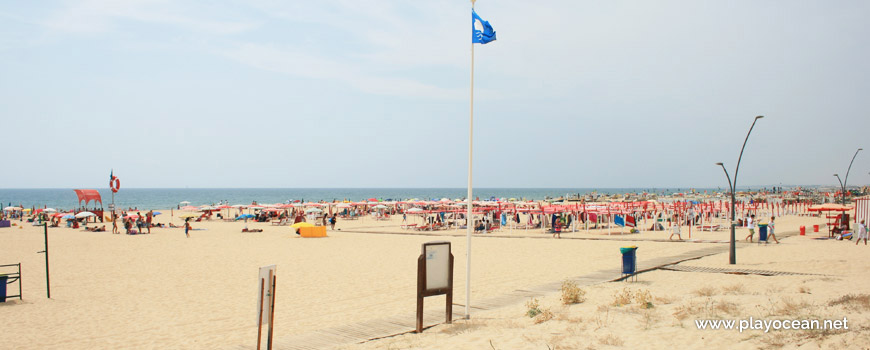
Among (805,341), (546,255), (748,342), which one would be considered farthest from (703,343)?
(546,255)

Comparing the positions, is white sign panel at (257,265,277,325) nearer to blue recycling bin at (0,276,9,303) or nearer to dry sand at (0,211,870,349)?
dry sand at (0,211,870,349)

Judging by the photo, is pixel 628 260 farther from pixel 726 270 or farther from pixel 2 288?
pixel 2 288

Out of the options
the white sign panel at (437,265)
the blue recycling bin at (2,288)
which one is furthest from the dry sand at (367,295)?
the white sign panel at (437,265)

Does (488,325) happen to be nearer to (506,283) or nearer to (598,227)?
(506,283)

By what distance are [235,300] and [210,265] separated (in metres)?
6.75

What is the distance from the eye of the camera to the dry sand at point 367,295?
26.5 ft

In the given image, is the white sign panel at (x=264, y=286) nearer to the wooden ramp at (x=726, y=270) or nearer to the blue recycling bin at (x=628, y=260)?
the blue recycling bin at (x=628, y=260)

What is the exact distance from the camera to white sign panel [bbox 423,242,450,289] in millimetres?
8897

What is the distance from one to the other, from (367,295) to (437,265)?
4.30 meters

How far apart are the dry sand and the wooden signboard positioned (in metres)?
0.55

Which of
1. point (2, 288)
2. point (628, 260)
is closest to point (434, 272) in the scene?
point (628, 260)

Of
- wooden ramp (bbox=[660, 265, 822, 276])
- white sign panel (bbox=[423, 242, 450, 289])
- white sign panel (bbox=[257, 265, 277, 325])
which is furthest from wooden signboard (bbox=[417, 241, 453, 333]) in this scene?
wooden ramp (bbox=[660, 265, 822, 276])

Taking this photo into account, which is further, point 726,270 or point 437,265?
point 726,270

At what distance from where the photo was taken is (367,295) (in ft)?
41.9
